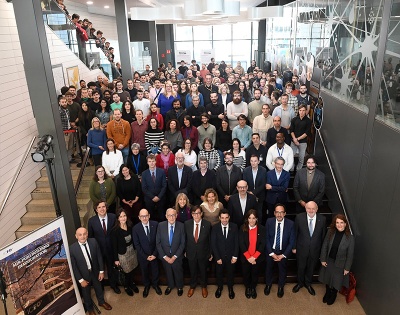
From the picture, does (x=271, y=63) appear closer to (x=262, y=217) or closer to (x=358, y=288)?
(x=262, y=217)

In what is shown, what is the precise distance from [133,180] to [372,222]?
3879mm

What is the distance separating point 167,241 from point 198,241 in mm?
484

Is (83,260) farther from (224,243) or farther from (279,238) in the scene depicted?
(279,238)

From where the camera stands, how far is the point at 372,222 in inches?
200

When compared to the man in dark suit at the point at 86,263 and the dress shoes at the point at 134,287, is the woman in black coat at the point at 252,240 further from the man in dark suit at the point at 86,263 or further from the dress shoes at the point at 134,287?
the man in dark suit at the point at 86,263

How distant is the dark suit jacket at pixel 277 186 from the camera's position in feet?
20.2

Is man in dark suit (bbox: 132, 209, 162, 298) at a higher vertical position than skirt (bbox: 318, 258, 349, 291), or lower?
higher

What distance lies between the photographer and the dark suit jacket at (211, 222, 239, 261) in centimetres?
548

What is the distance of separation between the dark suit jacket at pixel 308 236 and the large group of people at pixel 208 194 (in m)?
0.02

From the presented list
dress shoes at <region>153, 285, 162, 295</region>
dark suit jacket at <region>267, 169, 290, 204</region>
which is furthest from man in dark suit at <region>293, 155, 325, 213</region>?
dress shoes at <region>153, 285, 162, 295</region>

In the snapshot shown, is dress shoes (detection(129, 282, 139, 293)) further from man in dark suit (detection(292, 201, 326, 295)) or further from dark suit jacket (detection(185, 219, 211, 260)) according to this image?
man in dark suit (detection(292, 201, 326, 295))

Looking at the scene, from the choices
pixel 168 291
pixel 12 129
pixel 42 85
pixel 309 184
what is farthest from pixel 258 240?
pixel 12 129

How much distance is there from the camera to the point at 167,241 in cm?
554

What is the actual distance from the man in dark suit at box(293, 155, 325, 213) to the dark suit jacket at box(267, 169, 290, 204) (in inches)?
8.7
